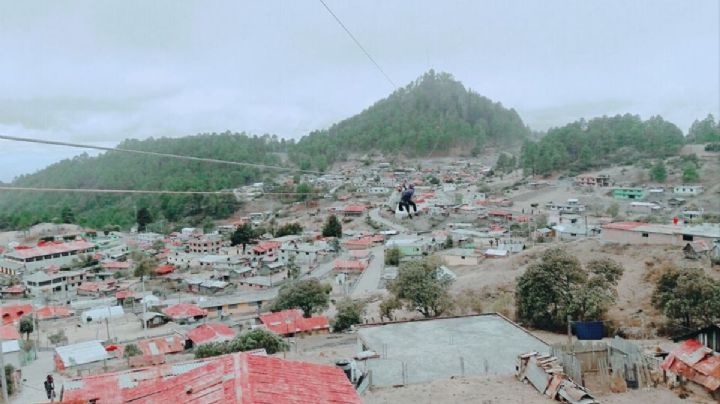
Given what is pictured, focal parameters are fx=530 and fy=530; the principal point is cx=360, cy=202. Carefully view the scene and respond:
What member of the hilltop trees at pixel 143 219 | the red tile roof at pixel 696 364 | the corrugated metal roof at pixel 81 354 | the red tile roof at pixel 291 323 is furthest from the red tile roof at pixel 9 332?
the hilltop trees at pixel 143 219

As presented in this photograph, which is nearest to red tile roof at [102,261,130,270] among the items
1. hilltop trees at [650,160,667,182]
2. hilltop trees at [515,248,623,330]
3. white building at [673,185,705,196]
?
hilltop trees at [515,248,623,330]

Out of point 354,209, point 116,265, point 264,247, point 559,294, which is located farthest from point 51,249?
point 559,294

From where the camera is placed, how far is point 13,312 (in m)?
19.1

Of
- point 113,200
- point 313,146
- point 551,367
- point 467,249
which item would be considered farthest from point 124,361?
point 313,146

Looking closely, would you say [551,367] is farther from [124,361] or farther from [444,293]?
[124,361]

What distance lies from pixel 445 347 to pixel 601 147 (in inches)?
1644

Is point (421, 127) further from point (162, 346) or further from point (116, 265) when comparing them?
point (162, 346)

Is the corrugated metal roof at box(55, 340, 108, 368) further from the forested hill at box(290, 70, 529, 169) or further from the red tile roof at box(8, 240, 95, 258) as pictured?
the forested hill at box(290, 70, 529, 169)

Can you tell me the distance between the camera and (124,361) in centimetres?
1305

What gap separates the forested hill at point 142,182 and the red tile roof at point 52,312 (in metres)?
20.0

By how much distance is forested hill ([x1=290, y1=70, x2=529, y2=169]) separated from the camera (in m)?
63.4

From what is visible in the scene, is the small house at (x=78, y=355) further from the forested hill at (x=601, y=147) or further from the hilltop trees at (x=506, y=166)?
the hilltop trees at (x=506, y=166)

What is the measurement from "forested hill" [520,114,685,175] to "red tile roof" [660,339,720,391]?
36884 millimetres

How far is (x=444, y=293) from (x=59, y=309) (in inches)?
601
